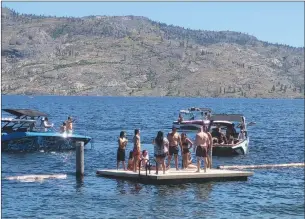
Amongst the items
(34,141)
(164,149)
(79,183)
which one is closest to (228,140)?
(34,141)

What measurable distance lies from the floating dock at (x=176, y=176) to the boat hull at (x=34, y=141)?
15188 mm

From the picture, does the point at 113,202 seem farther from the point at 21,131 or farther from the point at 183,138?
the point at 21,131

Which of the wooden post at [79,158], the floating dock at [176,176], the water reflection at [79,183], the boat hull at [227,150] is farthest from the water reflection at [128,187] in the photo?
the boat hull at [227,150]

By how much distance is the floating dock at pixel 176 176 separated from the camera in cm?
2942

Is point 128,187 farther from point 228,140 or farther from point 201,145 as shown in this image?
point 228,140

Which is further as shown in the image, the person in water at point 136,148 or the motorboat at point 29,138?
the motorboat at point 29,138

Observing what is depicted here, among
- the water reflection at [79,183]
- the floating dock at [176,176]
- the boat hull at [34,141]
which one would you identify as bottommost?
the water reflection at [79,183]

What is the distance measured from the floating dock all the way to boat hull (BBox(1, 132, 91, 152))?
15188 millimetres

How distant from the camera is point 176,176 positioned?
29469 millimetres

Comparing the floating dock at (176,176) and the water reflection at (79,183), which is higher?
the floating dock at (176,176)

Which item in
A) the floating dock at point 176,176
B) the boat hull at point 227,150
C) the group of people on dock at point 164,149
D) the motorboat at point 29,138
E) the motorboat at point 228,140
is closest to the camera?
the floating dock at point 176,176

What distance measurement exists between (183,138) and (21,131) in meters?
17.6

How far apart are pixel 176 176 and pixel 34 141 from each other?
63.1 ft

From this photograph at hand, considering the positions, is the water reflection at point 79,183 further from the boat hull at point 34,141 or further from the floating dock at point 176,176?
the boat hull at point 34,141
